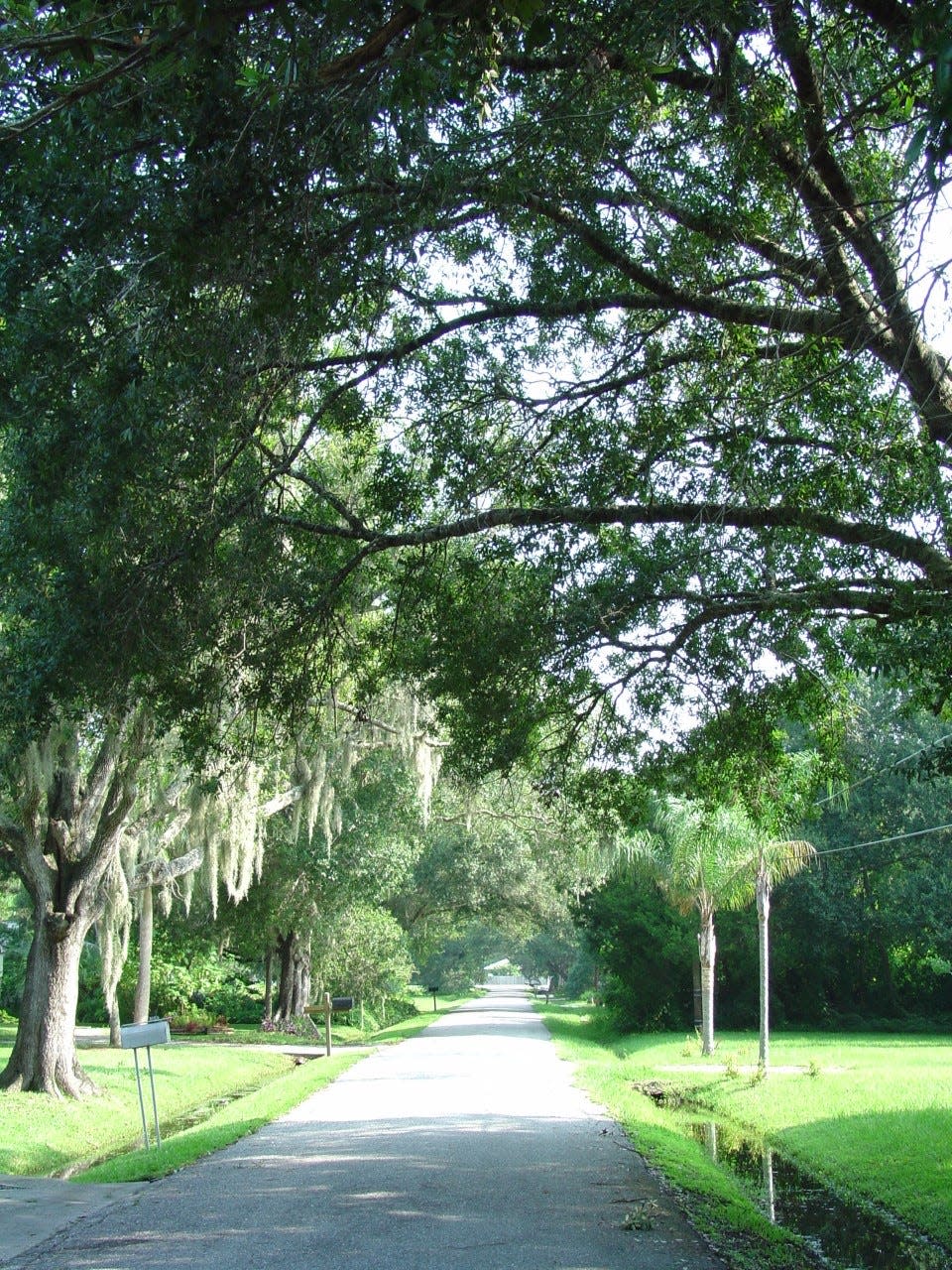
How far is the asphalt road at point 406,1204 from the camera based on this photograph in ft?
21.8

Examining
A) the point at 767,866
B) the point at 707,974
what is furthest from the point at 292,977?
the point at 767,866

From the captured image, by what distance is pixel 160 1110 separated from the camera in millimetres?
16547

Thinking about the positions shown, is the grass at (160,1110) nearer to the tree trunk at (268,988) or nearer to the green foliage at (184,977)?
the green foliage at (184,977)

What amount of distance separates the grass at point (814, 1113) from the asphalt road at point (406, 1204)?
1.92 feet

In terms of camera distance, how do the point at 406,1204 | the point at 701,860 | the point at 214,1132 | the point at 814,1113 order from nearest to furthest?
the point at 406,1204, the point at 214,1132, the point at 814,1113, the point at 701,860

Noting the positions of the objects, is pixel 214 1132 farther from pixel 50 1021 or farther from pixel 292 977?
pixel 292 977

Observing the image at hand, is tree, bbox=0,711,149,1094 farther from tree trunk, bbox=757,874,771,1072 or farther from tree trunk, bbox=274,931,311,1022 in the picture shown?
tree trunk, bbox=274,931,311,1022

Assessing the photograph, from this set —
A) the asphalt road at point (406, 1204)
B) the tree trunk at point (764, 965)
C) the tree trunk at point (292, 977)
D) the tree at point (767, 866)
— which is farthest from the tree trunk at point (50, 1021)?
the tree trunk at point (292, 977)

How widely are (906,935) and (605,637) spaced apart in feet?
95.7

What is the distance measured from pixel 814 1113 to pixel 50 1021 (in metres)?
10.1

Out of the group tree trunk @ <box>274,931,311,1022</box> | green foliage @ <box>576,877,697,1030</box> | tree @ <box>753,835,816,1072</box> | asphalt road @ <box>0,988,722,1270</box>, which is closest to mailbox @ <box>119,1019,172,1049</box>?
asphalt road @ <box>0,988,722,1270</box>

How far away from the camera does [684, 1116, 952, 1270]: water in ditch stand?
26.6 ft

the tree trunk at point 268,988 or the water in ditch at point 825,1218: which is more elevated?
the water in ditch at point 825,1218

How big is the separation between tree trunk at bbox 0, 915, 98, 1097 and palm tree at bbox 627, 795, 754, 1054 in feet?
30.2
